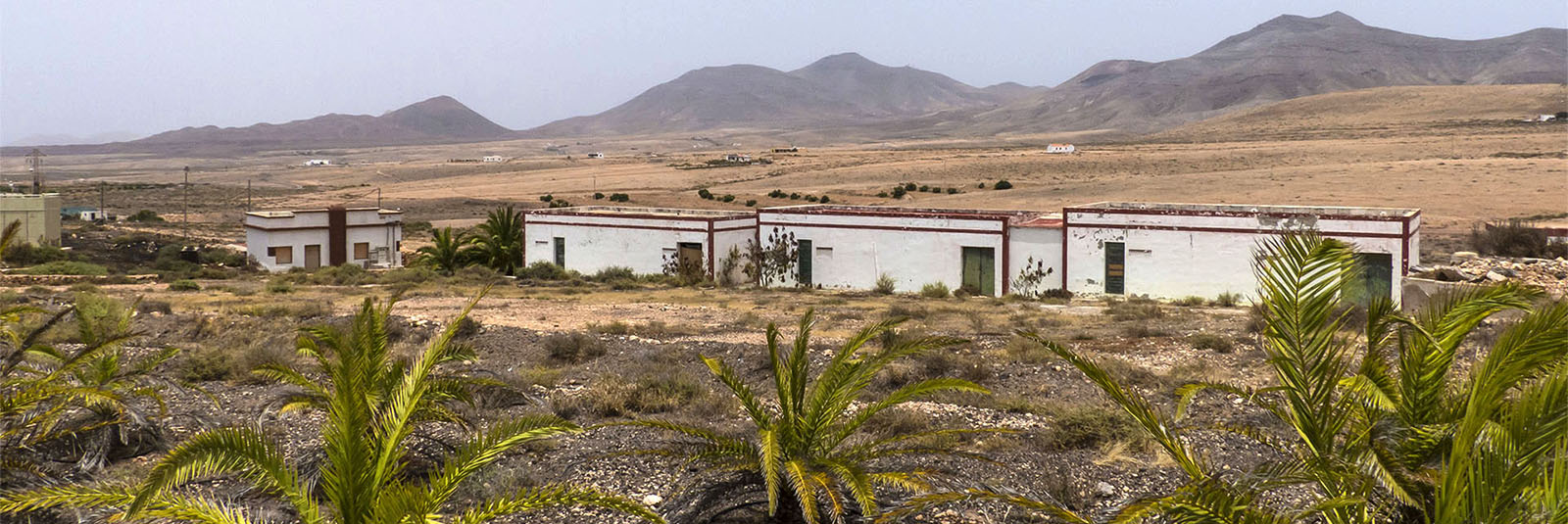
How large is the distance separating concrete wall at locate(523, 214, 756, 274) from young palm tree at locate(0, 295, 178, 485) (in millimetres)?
23854

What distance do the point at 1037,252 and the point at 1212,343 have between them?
13799 mm

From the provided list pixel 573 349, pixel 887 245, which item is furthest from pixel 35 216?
pixel 573 349

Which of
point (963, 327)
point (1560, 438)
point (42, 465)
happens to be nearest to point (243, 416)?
point (42, 465)

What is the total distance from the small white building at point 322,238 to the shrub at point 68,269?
505 centimetres

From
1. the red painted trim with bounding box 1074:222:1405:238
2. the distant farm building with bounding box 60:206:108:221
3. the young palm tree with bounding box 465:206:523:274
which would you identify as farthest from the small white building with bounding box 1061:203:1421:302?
the distant farm building with bounding box 60:206:108:221

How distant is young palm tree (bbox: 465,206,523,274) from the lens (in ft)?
134

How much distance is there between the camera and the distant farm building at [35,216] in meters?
45.7

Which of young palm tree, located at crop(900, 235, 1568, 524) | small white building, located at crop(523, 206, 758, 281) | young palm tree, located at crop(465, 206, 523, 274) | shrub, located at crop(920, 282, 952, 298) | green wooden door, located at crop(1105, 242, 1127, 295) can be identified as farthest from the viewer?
young palm tree, located at crop(465, 206, 523, 274)

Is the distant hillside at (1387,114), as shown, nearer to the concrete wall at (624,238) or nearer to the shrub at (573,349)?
the concrete wall at (624,238)

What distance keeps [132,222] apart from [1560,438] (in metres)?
72.0

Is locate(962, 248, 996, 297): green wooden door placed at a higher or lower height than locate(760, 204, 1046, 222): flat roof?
lower

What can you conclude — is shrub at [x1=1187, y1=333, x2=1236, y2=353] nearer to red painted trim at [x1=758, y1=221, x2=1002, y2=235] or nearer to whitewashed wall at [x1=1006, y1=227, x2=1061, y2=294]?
whitewashed wall at [x1=1006, y1=227, x2=1061, y2=294]

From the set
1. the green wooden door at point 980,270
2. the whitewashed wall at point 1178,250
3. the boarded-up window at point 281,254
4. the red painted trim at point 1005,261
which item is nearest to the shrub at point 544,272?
the boarded-up window at point 281,254

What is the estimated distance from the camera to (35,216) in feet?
153
